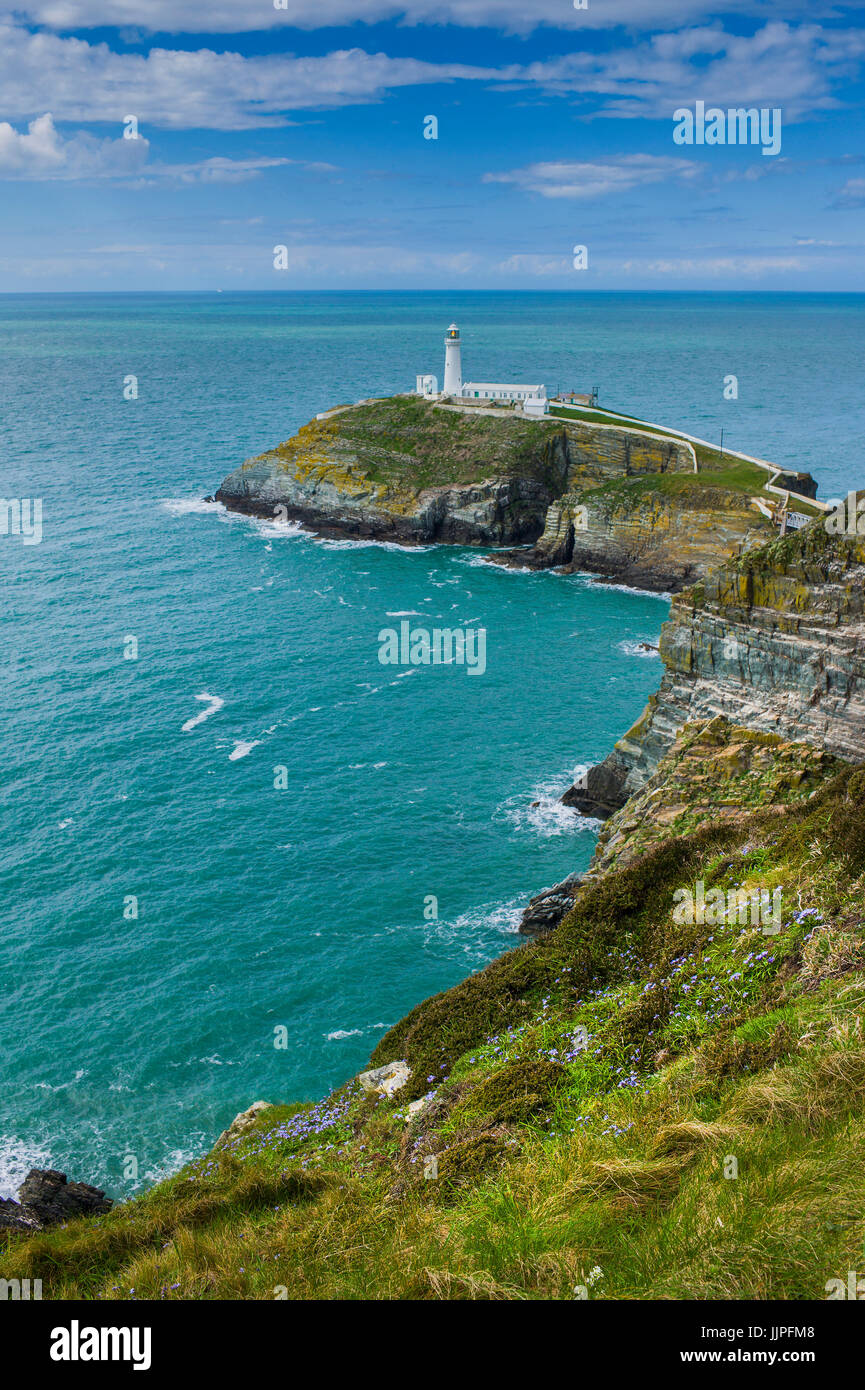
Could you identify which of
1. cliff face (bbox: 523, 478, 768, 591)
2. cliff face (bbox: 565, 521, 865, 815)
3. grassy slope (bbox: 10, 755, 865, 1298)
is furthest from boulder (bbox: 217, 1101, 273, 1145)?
cliff face (bbox: 523, 478, 768, 591)

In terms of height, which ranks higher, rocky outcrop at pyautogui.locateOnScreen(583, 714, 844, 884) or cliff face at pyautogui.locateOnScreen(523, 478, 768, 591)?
cliff face at pyautogui.locateOnScreen(523, 478, 768, 591)

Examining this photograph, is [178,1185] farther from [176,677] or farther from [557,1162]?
[176,677]

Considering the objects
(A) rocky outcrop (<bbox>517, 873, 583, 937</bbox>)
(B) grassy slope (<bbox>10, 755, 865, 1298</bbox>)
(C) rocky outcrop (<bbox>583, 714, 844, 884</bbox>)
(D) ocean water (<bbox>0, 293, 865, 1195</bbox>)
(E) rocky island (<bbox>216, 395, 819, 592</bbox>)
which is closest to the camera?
(B) grassy slope (<bbox>10, 755, 865, 1298</bbox>)

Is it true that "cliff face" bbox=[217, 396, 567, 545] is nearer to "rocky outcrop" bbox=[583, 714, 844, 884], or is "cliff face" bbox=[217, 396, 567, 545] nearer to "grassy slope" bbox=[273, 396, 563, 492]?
"grassy slope" bbox=[273, 396, 563, 492]

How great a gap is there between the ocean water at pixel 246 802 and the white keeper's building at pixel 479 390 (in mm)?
22744

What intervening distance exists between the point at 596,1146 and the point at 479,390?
10767 cm

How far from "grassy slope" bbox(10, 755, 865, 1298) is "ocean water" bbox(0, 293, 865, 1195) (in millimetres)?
12082

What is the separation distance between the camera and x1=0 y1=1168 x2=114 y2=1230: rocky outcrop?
1983cm

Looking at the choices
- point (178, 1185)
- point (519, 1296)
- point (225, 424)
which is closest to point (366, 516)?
point (225, 424)

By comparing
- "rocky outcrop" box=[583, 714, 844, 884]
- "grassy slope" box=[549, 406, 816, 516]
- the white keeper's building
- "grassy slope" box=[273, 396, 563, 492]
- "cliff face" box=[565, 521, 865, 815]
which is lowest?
"rocky outcrop" box=[583, 714, 844, 884]

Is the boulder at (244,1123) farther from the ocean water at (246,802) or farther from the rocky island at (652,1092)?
the ocean water at (246,802)

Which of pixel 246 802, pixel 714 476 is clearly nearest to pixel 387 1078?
pixel 246 802

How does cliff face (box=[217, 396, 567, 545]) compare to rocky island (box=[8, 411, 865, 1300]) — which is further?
cliff face (box=[217, 396, 567, 545])

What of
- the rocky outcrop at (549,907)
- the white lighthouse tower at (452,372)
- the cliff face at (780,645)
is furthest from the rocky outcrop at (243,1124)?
the white lighthouse tower at (452,372)
